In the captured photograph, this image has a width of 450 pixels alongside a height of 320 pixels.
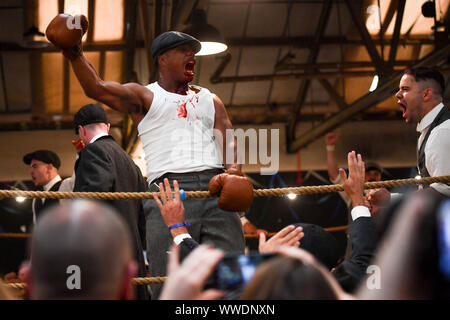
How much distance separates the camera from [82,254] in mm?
1039

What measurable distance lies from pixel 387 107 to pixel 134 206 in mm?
8649

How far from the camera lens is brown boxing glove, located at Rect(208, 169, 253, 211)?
2527 mm

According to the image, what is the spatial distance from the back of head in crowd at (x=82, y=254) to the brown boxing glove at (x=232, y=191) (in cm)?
145

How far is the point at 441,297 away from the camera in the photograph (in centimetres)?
107

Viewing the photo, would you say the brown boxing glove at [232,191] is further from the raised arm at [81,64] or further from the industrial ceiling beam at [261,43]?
the industrial ceiling beam at [261,43]

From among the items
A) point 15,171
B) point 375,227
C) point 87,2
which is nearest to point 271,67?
point 87,2

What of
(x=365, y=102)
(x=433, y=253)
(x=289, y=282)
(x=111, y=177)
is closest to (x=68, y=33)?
(x=111, y=177)

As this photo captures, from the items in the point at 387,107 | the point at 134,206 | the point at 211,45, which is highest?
the point at 387,107

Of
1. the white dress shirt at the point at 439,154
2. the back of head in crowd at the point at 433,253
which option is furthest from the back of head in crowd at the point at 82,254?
the white dress shirt at the point at 439,154

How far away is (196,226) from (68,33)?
95 centimetres

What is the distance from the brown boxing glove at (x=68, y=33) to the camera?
8.34ft

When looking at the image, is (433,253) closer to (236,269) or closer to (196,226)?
(236,269)

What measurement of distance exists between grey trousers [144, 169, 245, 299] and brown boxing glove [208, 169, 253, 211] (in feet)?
0.66
